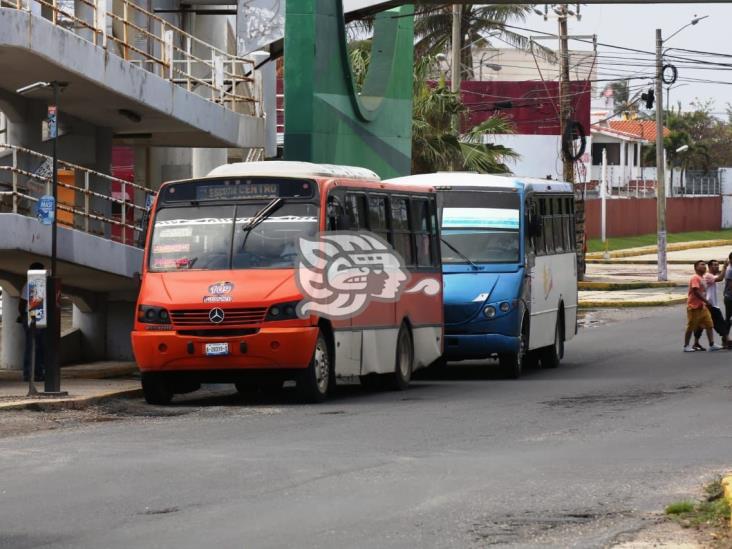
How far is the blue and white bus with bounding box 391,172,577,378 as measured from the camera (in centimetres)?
2362

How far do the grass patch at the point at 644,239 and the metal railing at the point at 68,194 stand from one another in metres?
44.1

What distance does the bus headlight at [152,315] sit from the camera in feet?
63.0

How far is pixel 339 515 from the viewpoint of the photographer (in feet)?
34.3

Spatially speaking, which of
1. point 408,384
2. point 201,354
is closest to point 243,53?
point 408,384

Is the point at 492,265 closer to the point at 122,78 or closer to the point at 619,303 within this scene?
the point at 122,78

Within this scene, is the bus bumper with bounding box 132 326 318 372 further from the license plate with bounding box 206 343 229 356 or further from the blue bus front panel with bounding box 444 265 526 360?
the blue bus front panel with bounding box 444 265 526 360

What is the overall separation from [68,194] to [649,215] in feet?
196

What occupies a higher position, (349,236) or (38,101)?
(38,101)

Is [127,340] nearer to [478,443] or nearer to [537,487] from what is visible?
[478,443]

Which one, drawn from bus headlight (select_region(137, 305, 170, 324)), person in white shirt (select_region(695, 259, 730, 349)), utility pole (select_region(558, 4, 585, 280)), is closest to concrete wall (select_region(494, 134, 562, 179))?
utility pole (select_region(558, 4, 585, 280))

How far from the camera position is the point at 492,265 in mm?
23859

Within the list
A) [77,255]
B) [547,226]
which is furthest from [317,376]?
[547,226]

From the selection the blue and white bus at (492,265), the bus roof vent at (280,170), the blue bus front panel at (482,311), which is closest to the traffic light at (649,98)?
the blue and white bus at (492,265)

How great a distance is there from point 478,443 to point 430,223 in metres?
8.93
